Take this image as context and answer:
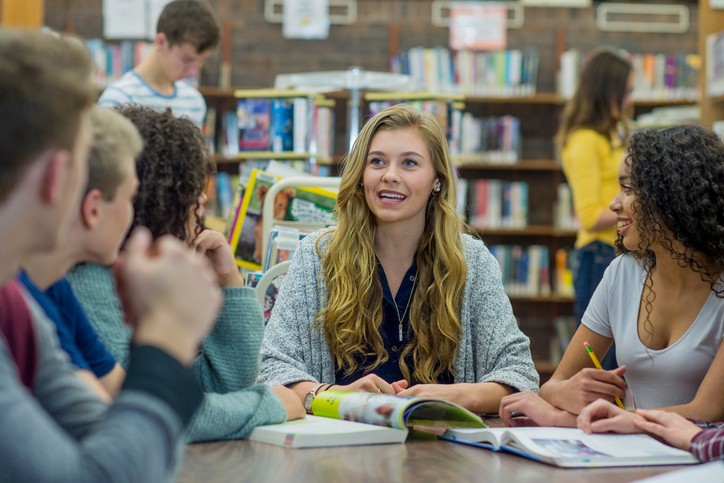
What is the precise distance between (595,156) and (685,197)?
1.94m

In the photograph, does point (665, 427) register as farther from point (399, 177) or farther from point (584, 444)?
point (399, 177)

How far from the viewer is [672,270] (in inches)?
77.6

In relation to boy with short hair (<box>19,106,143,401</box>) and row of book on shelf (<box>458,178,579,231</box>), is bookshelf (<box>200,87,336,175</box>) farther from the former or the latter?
row of book on shelf (<box>458,178,579,231</box>)

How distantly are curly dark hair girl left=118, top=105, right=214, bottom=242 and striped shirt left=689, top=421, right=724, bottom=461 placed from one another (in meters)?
0.84

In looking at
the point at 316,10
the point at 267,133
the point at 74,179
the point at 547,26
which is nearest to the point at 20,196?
the point at 74,179

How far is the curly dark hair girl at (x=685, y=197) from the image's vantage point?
191 centimetres

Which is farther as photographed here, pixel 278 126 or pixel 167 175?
pixel 278 126

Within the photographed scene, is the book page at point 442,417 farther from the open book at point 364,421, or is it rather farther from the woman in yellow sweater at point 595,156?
the woman in yellow sweater at point 595,156

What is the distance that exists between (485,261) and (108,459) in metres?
1.58

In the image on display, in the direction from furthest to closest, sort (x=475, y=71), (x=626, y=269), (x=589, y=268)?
(x=475, y=71)
(x=589, y=268)
(x=626, y=269)

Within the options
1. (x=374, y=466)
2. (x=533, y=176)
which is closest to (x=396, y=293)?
(x=374, y=466)

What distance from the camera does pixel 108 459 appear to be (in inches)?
31.4

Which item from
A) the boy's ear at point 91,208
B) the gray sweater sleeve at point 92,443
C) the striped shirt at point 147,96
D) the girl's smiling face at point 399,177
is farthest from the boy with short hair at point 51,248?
the striped shirt at point 147,96

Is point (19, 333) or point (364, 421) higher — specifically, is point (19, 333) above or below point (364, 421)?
above
